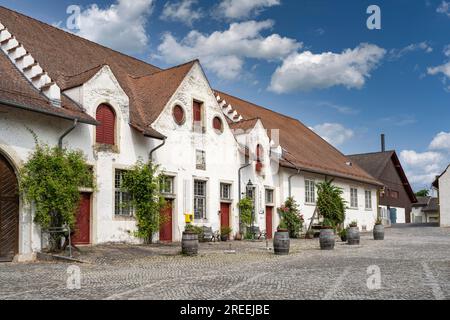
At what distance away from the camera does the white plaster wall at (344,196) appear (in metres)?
28.5

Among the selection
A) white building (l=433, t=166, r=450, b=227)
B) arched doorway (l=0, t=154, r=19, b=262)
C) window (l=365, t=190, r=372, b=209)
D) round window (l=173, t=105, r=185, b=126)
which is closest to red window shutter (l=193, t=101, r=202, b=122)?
round window (l=173, t=105, r=185, b=126)

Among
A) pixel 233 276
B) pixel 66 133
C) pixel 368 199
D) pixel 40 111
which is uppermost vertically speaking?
pixel 40 111

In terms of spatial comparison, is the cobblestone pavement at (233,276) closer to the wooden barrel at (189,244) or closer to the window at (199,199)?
the wooden barrel at (189,244)

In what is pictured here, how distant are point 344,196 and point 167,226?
1609 centimetres

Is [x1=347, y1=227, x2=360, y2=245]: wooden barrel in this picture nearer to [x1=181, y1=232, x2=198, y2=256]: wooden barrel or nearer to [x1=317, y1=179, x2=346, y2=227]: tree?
[x1=181, y1=232, x2=198, y2=256]: wooden barrel

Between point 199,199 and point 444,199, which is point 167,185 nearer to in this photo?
point 199,199

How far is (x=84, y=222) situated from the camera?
17734 mm

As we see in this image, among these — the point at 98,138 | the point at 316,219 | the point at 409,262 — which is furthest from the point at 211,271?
the point at 316,219

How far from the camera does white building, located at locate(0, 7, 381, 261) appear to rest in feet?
51.3

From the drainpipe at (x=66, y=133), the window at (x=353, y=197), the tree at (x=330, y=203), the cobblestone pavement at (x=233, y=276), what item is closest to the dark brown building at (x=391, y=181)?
the window at (x=353, y=197)

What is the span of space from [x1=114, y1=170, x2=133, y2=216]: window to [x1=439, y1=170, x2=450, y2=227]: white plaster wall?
88.1 feet

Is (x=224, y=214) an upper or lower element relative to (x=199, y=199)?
lower

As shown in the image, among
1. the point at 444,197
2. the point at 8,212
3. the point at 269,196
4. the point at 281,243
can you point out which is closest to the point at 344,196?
the point at 269,196
